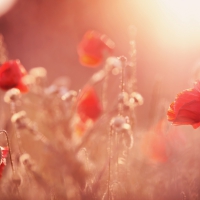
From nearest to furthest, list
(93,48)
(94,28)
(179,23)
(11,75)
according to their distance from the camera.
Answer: (11,75) → (93,48) → (179,23) → (94,28)

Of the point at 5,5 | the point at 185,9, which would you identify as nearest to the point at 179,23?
the point at 185,9

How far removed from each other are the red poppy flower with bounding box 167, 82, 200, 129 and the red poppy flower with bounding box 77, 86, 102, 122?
265 millimetres

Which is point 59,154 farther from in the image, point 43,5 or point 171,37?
point 43,5

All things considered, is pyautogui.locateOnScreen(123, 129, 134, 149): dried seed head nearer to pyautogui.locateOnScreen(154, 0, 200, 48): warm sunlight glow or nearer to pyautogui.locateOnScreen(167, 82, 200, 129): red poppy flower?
pyautogui.locateOnScreen(167, 82, 200, 129): red poppy flower

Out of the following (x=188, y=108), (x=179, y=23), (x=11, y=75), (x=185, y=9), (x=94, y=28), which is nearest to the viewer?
(x=188, y=108)

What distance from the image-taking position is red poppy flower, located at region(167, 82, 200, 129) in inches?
25.3

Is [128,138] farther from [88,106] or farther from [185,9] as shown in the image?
[185,9]

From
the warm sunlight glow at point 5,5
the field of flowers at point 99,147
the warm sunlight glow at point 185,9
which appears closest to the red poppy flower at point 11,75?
the field of flowers at point 99,147

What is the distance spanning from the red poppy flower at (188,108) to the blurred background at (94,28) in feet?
3.44

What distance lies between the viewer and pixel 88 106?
2.93 feet

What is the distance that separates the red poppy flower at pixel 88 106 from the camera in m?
0.89

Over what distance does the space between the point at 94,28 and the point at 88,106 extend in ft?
4.05

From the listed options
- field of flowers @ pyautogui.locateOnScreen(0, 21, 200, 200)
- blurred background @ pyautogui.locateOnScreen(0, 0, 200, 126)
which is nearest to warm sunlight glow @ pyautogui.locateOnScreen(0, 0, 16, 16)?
blurred background @ pyautogui.locateOnScreen(0, 0, 200, 126)

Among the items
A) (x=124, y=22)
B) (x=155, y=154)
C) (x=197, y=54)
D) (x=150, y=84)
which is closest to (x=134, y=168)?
(x=155, y=154)
